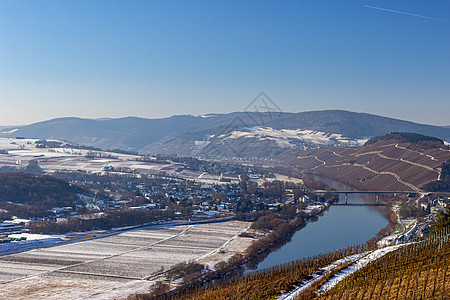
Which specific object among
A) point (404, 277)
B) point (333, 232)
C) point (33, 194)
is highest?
point (404, 277)

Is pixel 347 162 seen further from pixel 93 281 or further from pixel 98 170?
pixel 93 281

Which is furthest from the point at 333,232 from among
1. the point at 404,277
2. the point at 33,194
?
the point at 33,194

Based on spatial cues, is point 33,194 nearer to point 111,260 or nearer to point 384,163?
point 111,260

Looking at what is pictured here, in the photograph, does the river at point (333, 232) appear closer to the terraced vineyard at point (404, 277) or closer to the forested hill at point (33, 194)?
the terraced vineyard at point (404, 277)

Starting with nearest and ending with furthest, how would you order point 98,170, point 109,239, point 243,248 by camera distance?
point 243,248 → point 109,239 → point 98,170

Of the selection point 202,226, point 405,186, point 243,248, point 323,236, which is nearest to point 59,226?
point 202,226

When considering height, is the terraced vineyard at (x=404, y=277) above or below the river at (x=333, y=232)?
above

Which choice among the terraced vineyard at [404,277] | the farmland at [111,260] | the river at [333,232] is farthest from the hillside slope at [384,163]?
the terraced vineyard at [404,277]
